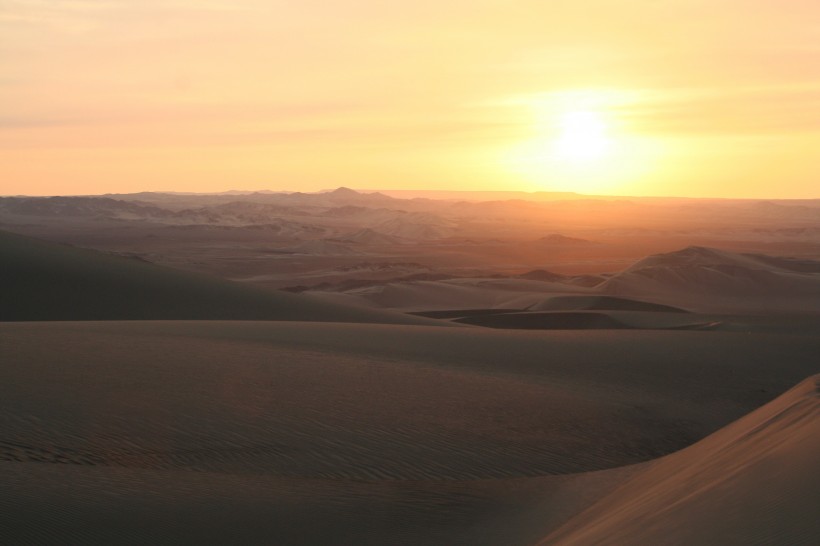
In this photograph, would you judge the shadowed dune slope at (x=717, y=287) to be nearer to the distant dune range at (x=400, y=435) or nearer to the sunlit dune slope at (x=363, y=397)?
the distant dune range at (x=400, y=435)

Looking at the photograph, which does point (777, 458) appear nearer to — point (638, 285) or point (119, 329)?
point (119, 329)

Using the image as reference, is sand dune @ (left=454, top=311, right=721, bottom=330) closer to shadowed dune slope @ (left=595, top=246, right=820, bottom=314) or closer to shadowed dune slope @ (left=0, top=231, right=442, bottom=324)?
shadowed dune slope @ (left=0, top=231, right=442, bottom=324)

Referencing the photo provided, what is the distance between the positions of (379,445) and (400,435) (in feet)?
1.63

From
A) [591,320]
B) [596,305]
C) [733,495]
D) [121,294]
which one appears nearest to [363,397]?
[733,495]

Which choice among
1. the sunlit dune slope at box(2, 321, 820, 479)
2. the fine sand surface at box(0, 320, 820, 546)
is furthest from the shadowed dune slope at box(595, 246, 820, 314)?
the fine sand surface at box(0, 320, 820, 546)

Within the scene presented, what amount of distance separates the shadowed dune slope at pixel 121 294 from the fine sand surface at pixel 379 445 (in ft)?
20.0

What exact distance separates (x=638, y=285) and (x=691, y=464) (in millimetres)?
34746

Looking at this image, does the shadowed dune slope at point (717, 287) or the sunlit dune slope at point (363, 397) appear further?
the shadowed dune slope at point (717, 287)

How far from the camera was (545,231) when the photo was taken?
124 meters

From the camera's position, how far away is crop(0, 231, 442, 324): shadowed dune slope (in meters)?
21.4

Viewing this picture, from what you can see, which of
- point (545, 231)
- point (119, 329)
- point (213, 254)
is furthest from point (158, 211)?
point (119, 329)

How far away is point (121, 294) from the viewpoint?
75.6ft

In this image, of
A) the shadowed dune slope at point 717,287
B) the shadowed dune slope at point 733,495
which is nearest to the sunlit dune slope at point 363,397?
the shadowed dune slope at point 733,495

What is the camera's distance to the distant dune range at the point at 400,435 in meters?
5.96
